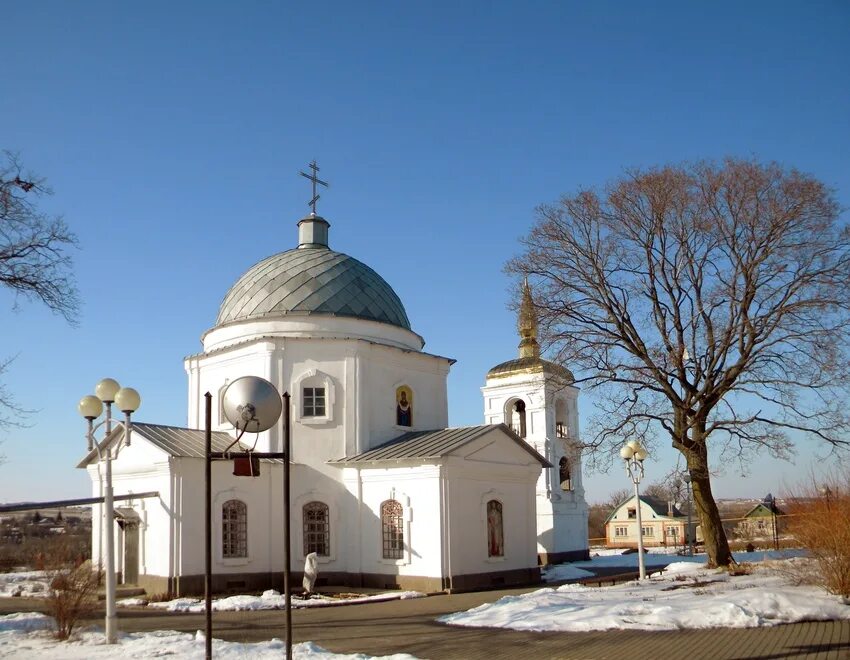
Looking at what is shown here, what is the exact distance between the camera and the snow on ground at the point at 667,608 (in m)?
12.8

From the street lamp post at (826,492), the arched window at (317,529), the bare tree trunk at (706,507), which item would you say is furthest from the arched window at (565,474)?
the street lamp post at (826,492)

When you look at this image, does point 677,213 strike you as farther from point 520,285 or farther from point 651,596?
point 651,596

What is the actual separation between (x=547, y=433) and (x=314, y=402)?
47.6 ft

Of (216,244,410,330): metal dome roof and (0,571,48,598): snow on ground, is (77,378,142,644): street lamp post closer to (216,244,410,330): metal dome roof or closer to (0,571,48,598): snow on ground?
(0,571,48,598): snow on ground

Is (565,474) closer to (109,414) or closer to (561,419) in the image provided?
(561,419)

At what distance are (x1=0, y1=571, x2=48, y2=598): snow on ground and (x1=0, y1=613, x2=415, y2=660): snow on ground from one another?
609 mm

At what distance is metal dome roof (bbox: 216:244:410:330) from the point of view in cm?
2673

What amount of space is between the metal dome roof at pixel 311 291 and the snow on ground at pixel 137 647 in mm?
13843

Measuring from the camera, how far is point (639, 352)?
22.8 m

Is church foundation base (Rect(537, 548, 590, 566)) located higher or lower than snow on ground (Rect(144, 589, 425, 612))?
A: lower

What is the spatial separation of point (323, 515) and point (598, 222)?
37.7 feet

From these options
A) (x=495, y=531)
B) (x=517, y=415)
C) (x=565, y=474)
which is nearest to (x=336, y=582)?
(x=495, y=531)

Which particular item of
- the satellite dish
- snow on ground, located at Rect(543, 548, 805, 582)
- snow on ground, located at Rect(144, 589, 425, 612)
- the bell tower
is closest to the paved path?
snow on ground, located at Rect(144, 589, 425, 612)

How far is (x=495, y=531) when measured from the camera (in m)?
24.4
